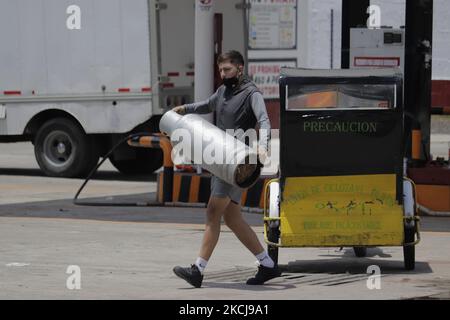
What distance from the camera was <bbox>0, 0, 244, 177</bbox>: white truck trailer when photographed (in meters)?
19.8

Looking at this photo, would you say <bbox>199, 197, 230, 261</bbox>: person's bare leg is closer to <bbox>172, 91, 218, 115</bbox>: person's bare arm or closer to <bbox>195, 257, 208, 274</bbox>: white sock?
<bbox>195, 257, 208, 274</bbox>: white sock

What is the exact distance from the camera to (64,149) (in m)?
20.8

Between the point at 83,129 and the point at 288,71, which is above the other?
the point at 288,71

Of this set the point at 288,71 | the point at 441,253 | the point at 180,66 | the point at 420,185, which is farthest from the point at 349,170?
the point at 180,66

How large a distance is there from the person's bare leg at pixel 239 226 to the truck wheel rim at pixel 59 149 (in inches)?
436

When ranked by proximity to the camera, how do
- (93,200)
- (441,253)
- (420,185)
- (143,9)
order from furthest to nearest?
1. (143,9)
2. (93,200)
3. (420,185)
4. (441,253)

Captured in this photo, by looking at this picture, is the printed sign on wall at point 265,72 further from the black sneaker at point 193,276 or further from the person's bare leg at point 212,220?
the black sneaker at point 193,276

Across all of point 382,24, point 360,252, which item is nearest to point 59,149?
point 360,252

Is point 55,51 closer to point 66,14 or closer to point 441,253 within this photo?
point 66,14

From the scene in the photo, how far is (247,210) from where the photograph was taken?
49.9 ft

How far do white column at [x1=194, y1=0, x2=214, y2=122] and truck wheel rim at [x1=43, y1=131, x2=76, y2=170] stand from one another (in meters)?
5.21
